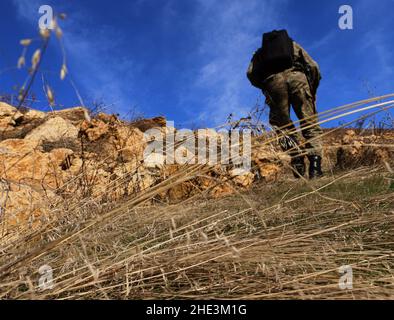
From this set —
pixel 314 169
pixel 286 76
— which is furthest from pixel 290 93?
pixel 314 169

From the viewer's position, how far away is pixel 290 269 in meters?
1.19

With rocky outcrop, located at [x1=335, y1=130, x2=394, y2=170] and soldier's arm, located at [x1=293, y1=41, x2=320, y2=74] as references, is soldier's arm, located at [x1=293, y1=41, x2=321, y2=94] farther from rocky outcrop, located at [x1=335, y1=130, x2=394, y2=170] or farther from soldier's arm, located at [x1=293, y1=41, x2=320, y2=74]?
rocky outcrop, located at [x1=335, y1=130, x2=394, y2=170]

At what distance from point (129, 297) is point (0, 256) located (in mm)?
577

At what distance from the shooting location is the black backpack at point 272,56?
4.61 meters

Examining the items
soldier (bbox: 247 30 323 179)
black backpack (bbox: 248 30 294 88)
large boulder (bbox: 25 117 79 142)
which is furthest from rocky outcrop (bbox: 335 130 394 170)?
large boulder (bbox: 25 117 79 142)

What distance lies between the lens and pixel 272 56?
468 centimetres

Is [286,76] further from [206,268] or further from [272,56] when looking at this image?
[206,268]

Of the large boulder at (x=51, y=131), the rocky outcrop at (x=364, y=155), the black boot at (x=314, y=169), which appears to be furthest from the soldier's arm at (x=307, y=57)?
the large boulder at (x=51, y=131)

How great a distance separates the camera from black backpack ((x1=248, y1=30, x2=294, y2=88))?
4.61 m

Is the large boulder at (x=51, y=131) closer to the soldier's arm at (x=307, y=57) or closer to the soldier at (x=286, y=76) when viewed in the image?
the soldier at (x=286, y=76)

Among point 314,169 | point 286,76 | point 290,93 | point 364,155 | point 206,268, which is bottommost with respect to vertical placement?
point 206,268

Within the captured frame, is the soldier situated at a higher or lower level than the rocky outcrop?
higher
